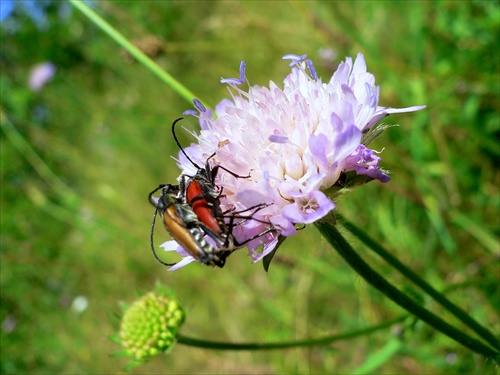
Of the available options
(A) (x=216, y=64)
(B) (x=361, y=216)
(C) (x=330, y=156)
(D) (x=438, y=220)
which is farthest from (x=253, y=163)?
(A) (x=216, y=64)

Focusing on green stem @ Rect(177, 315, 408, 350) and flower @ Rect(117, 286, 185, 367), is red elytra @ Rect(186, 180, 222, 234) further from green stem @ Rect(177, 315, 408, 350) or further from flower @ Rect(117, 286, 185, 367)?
flower @ Rect(117, 286, 185, 367)

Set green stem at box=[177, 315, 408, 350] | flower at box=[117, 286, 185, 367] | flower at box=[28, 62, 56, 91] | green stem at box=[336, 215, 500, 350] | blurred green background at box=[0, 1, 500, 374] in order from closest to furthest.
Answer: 1. green stem at box=[336, 215, 500, 350]
2. green stem at box=[177, 315, 408, 350]
3. flower at box=[117, 286, 185, 367]
4. blurred green background at box=[0, 1, 500, 374]
5. flower at box=[28, 62, 56, 91]

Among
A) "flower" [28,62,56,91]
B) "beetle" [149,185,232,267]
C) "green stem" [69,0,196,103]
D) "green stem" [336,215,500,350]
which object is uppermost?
"flower" [28,62,56,91]

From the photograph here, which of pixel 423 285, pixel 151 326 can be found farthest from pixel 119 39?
pixel 423 285

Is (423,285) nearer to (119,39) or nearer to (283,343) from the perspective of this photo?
(283,343)

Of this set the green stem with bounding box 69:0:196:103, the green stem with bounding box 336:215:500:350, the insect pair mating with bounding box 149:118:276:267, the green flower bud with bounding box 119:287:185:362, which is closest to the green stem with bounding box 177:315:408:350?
the green flower bud with bounding box 119:287:185:362

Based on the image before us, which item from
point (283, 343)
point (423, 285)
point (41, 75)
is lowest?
point (423, 285)
